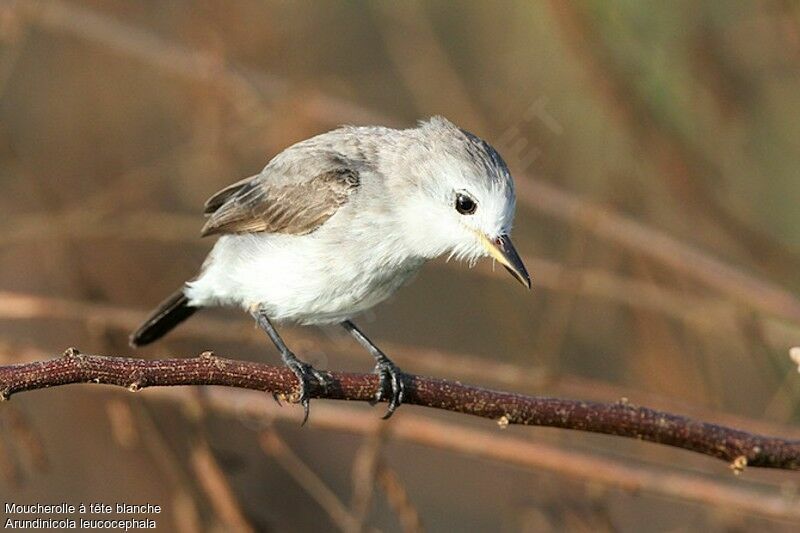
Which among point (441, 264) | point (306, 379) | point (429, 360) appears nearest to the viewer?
point (306, 379)

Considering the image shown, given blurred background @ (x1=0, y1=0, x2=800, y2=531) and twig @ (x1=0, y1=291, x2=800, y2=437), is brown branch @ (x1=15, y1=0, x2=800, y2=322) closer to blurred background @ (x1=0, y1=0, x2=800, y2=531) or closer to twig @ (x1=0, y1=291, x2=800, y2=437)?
blurred background @ (x1=0, y1=0, x2=800, y2=531)

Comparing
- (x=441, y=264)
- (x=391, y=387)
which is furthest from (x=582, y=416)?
(x=441, y=264)

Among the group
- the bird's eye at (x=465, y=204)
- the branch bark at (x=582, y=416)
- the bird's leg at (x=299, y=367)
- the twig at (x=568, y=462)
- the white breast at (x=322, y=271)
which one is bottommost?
the twig at (x=568, y=462)

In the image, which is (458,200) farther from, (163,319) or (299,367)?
(163,319)

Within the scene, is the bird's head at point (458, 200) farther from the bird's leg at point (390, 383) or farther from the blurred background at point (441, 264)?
the blurred background at point (441, 264)

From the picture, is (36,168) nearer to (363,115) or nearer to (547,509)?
(363,115)

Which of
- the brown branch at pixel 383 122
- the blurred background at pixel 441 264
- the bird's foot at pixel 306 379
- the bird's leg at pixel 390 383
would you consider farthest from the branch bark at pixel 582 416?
the brown branch at pixel 383 122
